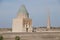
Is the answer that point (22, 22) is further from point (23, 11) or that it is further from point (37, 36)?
point (37, 36)

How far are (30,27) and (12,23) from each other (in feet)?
5.20

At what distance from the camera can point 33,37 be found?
57.3 ft

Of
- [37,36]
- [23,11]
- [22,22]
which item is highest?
[23,11]

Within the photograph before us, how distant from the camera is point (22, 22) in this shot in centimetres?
1953

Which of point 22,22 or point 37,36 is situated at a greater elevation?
point 22,22

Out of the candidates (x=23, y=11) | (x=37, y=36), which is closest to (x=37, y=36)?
(x=37, y=36)

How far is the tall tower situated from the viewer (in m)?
19.5

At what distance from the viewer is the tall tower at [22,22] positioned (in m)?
19.5

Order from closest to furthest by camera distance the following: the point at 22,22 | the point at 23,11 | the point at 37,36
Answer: the point at 37,36
the point at 22,22
the point at 23,11

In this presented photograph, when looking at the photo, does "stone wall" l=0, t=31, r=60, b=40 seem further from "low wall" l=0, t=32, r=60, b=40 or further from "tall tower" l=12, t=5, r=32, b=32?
"tall tower" l=12, t=5, r=32, b=32

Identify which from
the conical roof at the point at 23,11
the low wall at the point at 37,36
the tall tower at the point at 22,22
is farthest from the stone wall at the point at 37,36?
the conical roof at the point at 23,11

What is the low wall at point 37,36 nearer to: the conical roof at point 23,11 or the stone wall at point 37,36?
the stone wall at point 37,36

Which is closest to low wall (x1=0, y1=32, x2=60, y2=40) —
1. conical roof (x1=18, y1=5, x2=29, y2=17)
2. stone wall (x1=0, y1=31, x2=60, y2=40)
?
stone wall (x1=0, y1=31, x2=60, y2=40)

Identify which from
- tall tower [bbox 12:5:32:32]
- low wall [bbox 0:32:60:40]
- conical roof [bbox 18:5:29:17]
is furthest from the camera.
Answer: conical roof [bbox 18:5:29:17]
